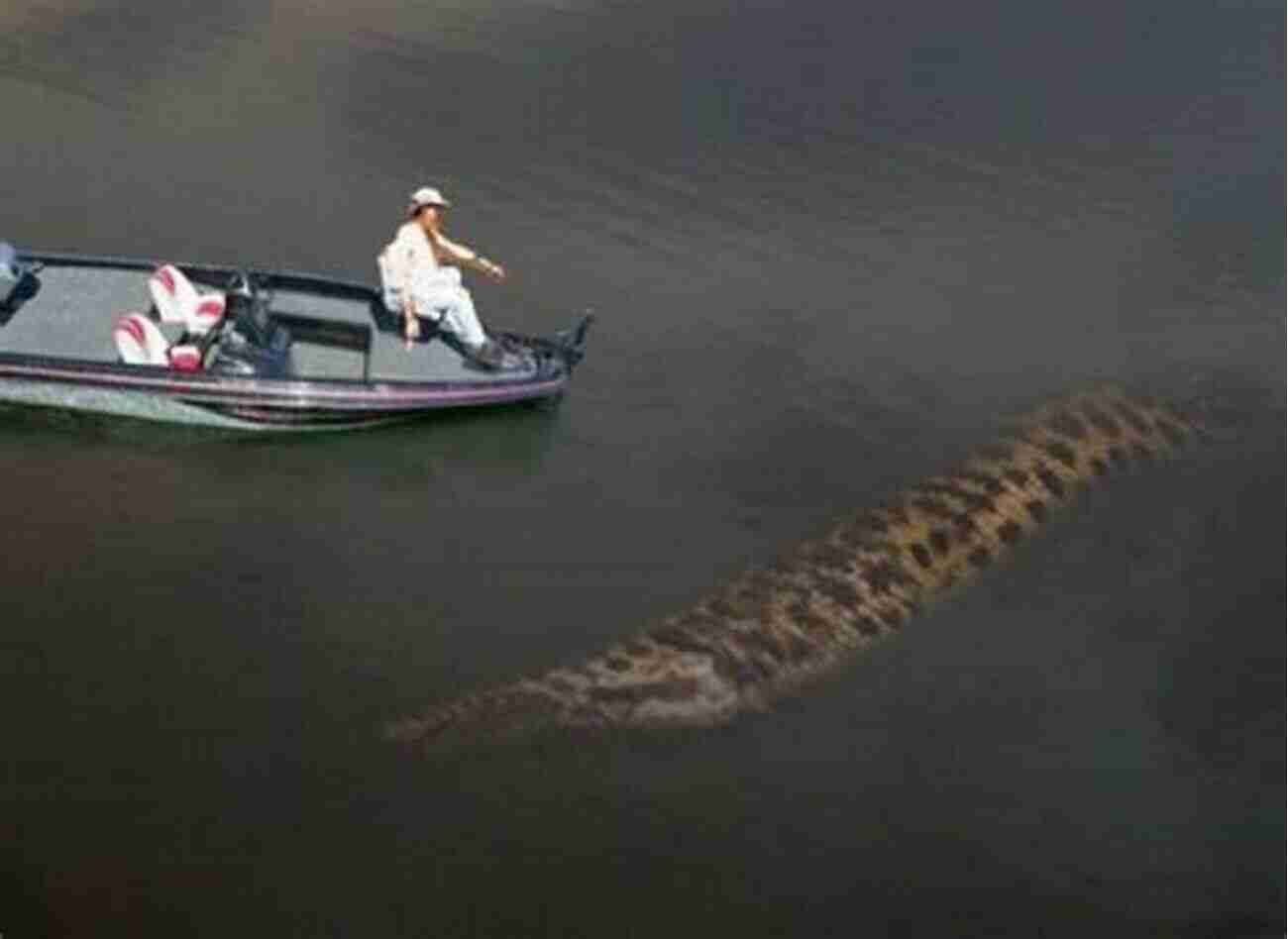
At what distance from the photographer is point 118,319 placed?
15.2m

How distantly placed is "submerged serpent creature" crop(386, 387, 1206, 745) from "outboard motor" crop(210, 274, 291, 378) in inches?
148

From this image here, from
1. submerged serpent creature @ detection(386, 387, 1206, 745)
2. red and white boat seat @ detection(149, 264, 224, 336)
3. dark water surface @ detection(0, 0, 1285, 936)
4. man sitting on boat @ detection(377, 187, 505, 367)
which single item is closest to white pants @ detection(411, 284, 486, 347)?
man sitting on boat @ detection(377, 187, 505, 367)

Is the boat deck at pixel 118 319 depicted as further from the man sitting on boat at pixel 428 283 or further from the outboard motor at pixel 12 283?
the man sitting on boat at pixel 428 283

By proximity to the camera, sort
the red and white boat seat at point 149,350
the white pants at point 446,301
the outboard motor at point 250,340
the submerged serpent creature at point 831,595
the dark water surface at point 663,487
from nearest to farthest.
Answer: the dark water surface at point 663,487
the submerged serpent creature at point 831,595
the red and white boat seat at point 149,350
the outboard motor at point 250,340
the white pants at point 446,301

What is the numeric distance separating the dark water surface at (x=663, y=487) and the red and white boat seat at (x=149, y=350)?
0.68 meters

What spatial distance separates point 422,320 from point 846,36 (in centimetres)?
710

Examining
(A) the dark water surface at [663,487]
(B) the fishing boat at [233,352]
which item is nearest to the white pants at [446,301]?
(B) the fishing boat at [233,352]

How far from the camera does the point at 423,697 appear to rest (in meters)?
12.4

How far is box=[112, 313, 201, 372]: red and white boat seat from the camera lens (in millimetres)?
14484

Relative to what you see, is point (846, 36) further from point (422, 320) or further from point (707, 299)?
point (422, 320)

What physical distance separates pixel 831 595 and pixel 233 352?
203 inches

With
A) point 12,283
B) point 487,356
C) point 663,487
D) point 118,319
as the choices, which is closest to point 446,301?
point 487,356

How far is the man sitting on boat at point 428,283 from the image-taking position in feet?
48.1

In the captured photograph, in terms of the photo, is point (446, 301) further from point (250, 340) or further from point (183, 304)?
point (183, 304)
